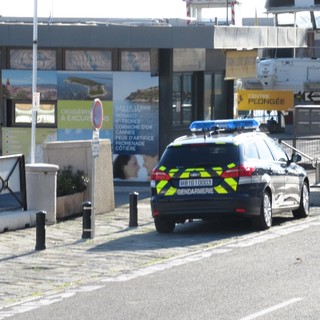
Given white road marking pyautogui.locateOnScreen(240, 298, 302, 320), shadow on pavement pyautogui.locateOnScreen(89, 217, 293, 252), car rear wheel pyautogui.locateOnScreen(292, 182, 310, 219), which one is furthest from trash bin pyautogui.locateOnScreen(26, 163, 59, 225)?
white road marking pyautogui.locateOnScreen(240, 298, 302, 320)

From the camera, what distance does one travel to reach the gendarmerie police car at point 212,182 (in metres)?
18.0

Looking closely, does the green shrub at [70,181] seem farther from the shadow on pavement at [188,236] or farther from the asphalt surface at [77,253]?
the shadow on pavement at [188,236]

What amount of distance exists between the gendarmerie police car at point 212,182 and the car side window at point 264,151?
93 millimetres

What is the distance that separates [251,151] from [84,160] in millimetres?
4401

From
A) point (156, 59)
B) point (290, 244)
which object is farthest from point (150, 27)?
point (290, 244)

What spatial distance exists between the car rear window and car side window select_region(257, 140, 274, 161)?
1.04 m

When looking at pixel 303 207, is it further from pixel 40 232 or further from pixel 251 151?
pixel 40 232

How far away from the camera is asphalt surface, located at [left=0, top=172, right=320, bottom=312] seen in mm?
13680

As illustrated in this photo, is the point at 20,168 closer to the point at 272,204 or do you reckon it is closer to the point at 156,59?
the point at 272,204

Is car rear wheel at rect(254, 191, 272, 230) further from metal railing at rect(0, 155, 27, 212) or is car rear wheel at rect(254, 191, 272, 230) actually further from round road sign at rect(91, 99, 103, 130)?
metal railing at rect(0, 155, 27, 212)

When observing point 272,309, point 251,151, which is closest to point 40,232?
point 251,151

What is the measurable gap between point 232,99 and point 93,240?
13925 mm

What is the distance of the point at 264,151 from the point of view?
19.5 metres

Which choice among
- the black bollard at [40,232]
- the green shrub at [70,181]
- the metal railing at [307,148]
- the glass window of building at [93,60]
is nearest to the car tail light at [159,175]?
the black bollard at [40,232]
